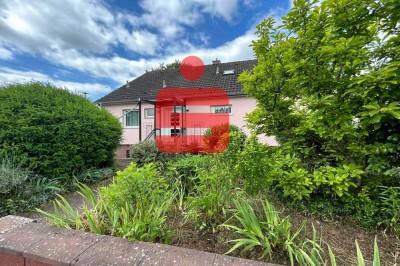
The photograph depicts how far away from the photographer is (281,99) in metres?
2.67

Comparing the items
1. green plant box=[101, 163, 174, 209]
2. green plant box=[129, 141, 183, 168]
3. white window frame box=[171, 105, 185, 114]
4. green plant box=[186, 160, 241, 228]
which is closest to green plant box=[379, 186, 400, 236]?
green plant box=[186, 160, 241, 228]

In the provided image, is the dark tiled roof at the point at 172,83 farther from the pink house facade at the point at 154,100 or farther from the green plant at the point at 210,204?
the green plant at the point at 210,204

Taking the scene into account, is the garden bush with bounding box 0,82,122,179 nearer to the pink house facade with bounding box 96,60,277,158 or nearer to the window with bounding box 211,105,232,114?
the pink house facade with bounding box 96,60,277,158

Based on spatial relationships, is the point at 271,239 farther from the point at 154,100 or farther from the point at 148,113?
the point at 148,113

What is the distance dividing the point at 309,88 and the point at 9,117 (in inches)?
190

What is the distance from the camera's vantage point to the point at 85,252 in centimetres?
123

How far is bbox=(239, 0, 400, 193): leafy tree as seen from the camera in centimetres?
183

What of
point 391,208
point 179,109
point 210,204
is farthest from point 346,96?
point 179,109

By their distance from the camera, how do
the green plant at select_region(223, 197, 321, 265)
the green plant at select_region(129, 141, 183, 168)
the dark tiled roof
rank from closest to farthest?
the green plant at select_region(223, 197, 321, 265) < the green plant at select_region(129, 141, 183, 168) < the dark tiled roof

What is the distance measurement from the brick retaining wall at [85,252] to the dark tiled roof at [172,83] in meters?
9.80

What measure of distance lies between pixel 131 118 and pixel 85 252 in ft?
38.3

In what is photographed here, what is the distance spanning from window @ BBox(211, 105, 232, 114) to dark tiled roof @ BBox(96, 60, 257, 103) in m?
0.96

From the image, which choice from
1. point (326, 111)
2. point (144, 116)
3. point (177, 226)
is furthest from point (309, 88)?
point (144, 116)
